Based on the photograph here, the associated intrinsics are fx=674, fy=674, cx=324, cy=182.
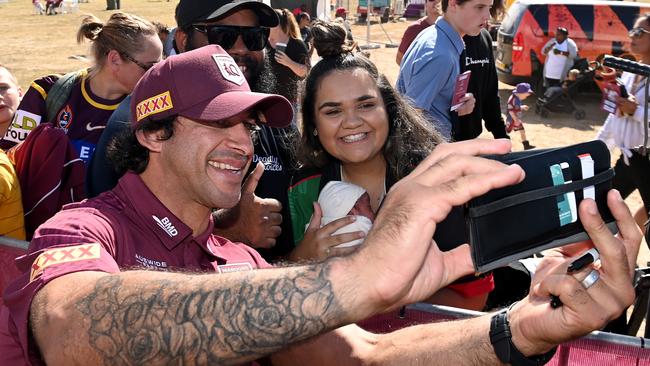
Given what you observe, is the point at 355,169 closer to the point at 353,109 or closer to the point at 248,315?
the point at 353,109

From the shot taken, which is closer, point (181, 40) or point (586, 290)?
point (586, 290)

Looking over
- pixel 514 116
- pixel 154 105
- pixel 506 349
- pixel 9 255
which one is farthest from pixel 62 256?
pixel 514 116

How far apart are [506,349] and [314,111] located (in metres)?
1.94

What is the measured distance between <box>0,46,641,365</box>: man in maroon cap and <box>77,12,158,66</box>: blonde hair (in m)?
1.93

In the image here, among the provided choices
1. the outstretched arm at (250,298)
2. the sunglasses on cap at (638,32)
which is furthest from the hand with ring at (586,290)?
the sunglasses on cap at (638,32)

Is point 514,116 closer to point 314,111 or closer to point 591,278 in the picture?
point 314,111

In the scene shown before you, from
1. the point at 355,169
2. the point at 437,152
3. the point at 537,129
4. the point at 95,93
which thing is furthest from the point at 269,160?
the point at 537,129

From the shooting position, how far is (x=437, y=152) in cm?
167

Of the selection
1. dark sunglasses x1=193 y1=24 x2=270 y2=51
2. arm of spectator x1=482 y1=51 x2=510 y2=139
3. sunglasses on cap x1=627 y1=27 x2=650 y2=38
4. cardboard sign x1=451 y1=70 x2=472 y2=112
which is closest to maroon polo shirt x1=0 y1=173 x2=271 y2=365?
dark sunglasses x1=193 y1=24 x2=270 y2=51

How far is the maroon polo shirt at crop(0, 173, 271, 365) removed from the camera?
1.68 meters

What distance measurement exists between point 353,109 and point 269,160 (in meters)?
0.54

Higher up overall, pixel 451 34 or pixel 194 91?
pixel 194 91

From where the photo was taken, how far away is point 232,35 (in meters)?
3.81

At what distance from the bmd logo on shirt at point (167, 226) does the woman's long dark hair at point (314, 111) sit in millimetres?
1440
